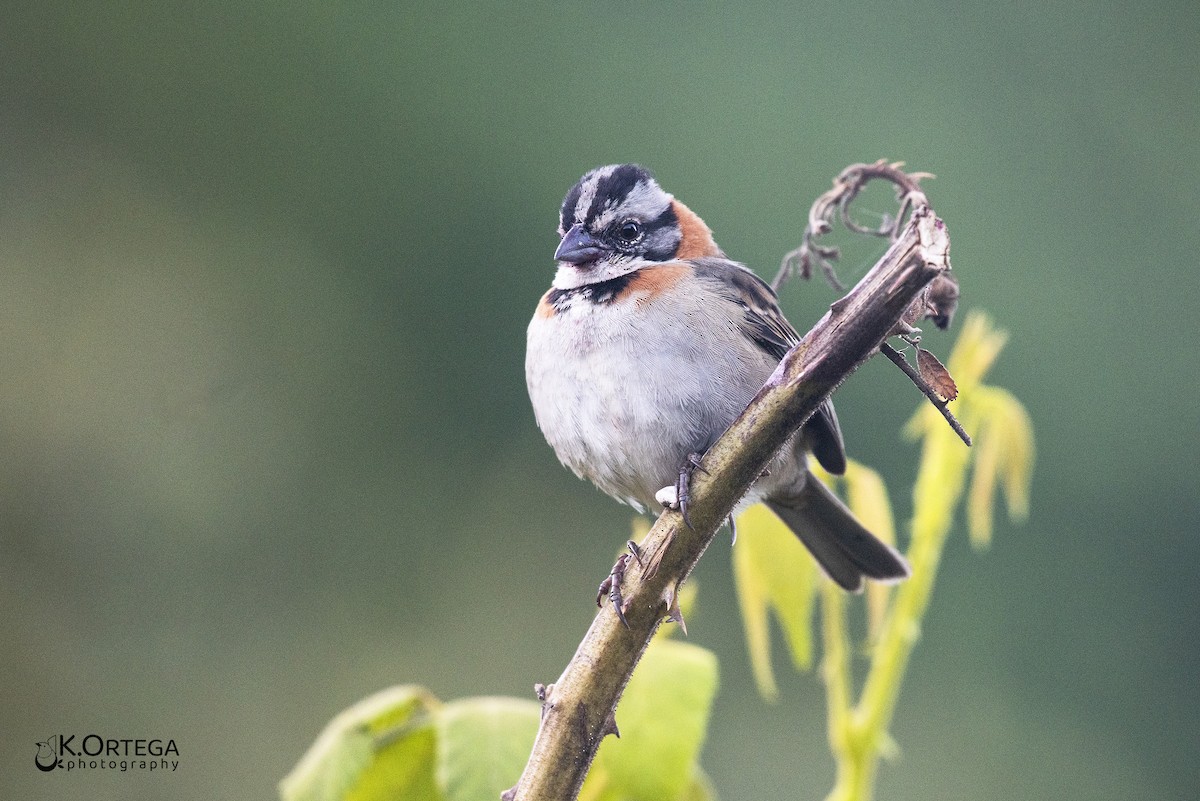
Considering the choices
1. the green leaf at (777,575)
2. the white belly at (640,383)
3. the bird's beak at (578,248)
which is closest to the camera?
the green leaf at (777,575)

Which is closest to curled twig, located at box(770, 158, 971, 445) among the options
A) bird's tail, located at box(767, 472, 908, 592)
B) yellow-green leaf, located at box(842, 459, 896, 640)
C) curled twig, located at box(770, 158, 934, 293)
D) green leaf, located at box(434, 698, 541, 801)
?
curled twig, located at box(770, 158, 934, 293)

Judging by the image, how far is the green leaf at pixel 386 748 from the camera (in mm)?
1333

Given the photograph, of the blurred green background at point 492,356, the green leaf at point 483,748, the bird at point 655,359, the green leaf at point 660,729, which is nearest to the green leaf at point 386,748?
the green leaf at point 483,748

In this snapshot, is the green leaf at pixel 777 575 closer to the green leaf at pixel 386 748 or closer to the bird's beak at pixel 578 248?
the green leaf at pixel 386 748

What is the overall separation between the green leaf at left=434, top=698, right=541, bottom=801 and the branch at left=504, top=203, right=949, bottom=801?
9 cm

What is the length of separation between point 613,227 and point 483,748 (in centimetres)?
117

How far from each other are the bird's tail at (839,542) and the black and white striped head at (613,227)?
0.48 meters

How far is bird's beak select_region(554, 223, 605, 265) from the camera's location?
7.13 feet

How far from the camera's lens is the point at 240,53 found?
274 inches

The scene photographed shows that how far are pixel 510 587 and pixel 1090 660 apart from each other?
276 cm

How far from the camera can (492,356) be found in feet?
21.1

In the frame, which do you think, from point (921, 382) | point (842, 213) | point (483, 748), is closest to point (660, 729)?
point (483, 748)

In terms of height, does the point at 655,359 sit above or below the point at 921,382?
below

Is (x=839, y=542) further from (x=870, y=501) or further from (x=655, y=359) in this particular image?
(x=870, y=501)
